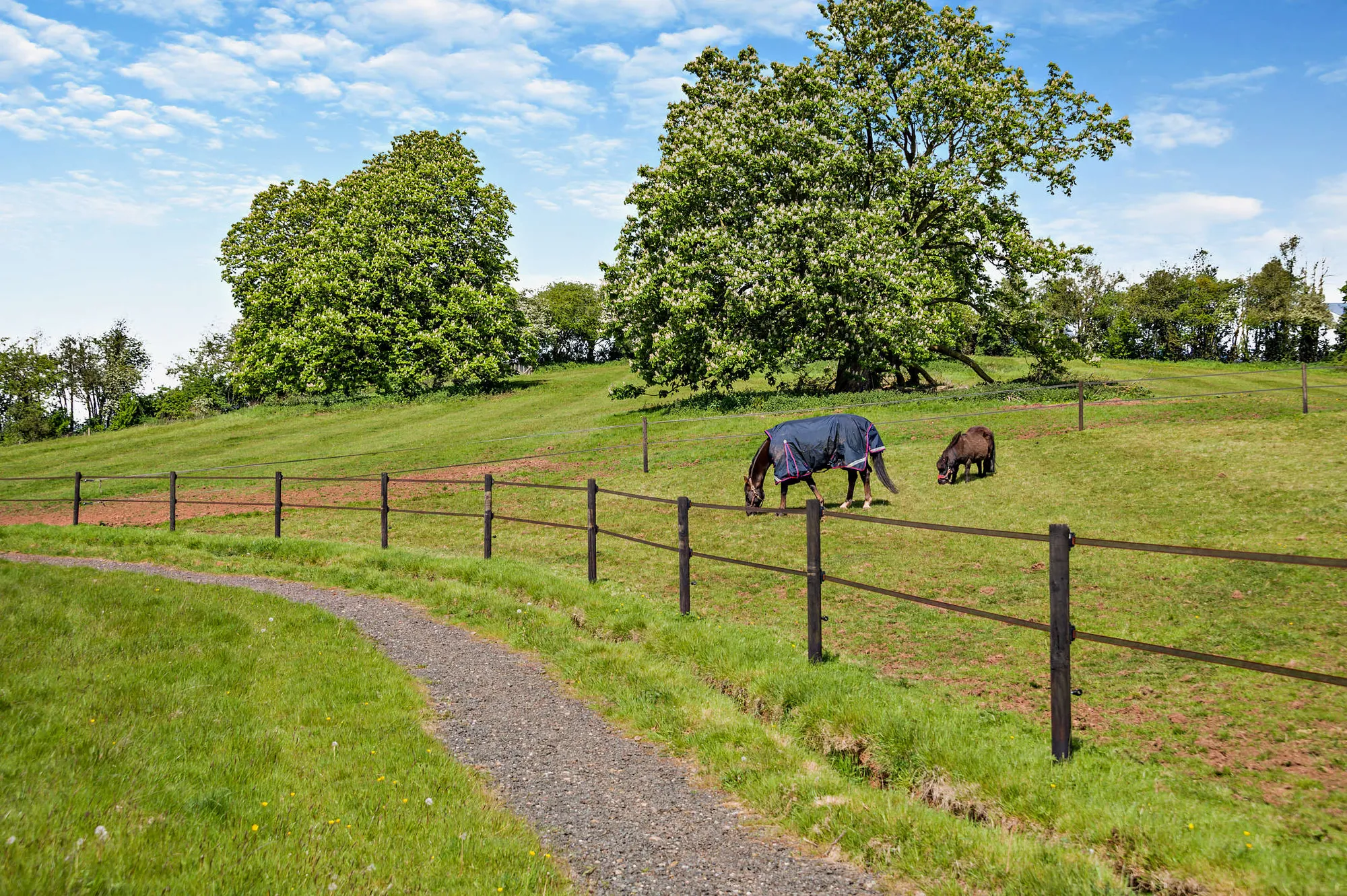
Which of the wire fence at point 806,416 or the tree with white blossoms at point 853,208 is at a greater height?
the tree with white blossoms at point 853,208

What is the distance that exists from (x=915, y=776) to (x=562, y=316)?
88667 mm

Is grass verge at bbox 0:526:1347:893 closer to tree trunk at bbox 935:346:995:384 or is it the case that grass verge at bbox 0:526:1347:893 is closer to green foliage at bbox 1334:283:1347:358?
tree trunk at bbox 935:346:995:384

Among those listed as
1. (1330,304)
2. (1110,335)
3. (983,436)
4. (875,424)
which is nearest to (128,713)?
(983,436)

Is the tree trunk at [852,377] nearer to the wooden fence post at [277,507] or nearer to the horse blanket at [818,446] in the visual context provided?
the horse blanket at [818,446]

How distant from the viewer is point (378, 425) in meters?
39.1

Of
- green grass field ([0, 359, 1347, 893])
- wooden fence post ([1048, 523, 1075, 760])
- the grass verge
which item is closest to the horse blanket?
green grass field ([0, 359, 1347, 893])

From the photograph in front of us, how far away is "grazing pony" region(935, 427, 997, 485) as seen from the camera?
17.1m

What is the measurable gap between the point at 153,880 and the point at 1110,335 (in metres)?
81.3

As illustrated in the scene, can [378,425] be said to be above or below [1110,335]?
below

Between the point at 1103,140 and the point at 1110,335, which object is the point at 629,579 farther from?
the point at 1110,335

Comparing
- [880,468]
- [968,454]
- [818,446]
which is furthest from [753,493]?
[968,454]

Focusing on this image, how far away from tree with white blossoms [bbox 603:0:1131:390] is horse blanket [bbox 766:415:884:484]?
10.4m

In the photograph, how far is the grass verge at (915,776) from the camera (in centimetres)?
383

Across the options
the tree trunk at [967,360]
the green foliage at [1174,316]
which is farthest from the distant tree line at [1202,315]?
the tree trunk at [967,360]
